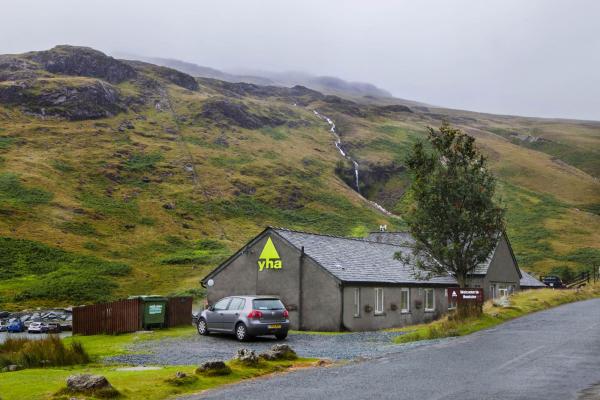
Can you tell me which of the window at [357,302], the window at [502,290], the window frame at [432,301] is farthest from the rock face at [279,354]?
the window at [502,290]

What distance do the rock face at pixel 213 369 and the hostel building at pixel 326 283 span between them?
17.1 metres

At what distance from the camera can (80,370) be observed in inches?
693

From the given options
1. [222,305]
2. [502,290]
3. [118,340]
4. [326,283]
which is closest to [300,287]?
[326,283]

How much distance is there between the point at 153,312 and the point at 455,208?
1718 cm

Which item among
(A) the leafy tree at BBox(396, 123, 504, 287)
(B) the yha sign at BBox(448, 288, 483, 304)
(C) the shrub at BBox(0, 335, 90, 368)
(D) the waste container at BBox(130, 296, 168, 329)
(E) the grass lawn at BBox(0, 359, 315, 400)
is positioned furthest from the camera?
(D) the waste container at BBox(130, 296, 168, 329)

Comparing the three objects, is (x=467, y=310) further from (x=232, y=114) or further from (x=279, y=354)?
(x=232, y=114)

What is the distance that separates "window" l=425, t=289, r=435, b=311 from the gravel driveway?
12386 millimetres

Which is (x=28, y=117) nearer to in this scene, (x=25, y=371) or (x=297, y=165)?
(x=297, y=165)

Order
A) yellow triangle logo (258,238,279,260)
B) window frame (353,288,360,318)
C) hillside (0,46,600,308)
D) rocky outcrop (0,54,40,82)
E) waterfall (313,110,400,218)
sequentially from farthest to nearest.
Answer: rocky outcrop (0,54,40,82), waterfall (313,110,400,218), hillside (0,46,600,308), yellow triangle logo (258,238,279,260), window frame (353,288,360,318)

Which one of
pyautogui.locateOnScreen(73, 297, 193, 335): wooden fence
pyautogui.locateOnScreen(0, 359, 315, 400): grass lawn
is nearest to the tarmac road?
pyautogui.locateOnScreen(0, 359, 315, 400): grass lawn

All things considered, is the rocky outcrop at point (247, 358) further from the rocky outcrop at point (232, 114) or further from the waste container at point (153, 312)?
the rocky outcrop at point (232, 114)

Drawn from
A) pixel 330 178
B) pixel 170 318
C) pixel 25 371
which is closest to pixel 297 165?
pixel 330 178

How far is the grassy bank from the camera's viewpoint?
81.1 ft

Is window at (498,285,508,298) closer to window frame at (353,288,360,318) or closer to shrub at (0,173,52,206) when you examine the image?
window frame at (353,288,360,318)
